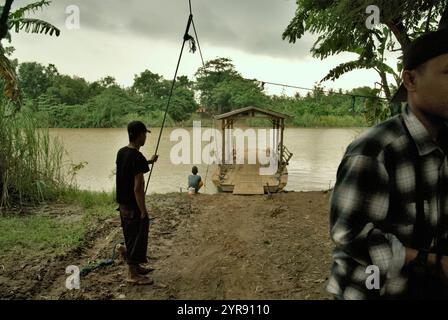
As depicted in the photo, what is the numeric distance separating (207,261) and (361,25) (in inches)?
171

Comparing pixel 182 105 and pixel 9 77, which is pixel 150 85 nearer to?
pixel 182 105

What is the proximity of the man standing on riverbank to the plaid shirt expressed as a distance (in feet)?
8.53

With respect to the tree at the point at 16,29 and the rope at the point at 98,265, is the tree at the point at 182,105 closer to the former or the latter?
the tree at the point at 16,29

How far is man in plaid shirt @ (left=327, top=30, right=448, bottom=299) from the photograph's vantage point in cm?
95

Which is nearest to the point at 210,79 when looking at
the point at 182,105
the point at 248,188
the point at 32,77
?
the point at 182,105

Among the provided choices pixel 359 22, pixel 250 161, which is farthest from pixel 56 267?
pixel 250 161

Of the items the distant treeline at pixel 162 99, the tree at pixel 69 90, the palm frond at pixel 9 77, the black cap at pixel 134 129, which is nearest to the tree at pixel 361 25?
the black cap at pixel 134 129

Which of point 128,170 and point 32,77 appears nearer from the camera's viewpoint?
point 128,170

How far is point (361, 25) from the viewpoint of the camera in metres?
5.70

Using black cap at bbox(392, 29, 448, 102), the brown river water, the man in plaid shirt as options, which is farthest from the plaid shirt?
the brown river water
